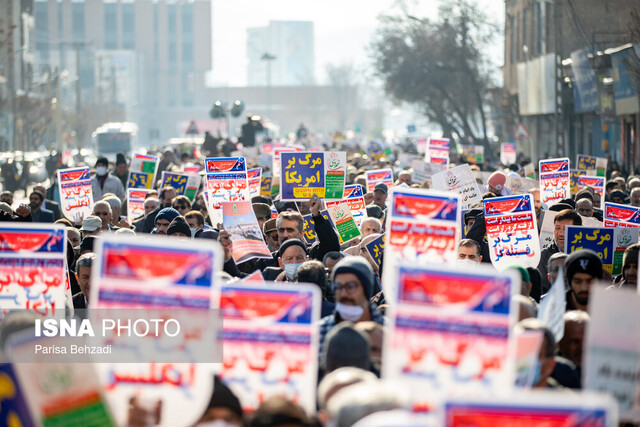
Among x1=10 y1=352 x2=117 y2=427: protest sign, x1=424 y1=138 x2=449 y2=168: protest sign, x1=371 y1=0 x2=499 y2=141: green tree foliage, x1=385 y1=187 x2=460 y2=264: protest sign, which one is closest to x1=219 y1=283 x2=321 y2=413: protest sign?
x1=10 y1=352 x2=117 y2=427: protest sign

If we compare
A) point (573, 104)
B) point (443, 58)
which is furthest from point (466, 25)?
point (573, 104)

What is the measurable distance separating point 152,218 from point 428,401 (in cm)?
899

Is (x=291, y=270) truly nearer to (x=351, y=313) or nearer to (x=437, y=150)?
(x=351, y=313)

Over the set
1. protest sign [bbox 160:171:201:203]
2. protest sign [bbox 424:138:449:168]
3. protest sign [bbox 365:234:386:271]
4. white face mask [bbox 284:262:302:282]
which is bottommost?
white face mask [bbox 284:262:302:282]

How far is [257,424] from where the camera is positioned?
4094 mm

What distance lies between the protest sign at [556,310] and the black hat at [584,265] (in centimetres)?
112

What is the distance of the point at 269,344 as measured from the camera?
196 inches

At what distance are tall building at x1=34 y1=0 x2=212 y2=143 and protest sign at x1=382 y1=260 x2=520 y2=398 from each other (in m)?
131

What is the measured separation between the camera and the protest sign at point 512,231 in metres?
10.5

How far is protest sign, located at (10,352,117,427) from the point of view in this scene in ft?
13.4

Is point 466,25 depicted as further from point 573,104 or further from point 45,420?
point 45,420

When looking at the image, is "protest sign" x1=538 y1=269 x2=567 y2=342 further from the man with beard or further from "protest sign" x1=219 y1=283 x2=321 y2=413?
"protest sign" x1=219 y1=283 x2=321 y2=413

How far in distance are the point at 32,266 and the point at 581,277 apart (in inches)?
123

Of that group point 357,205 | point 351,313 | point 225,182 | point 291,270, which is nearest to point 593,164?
point 357,205
